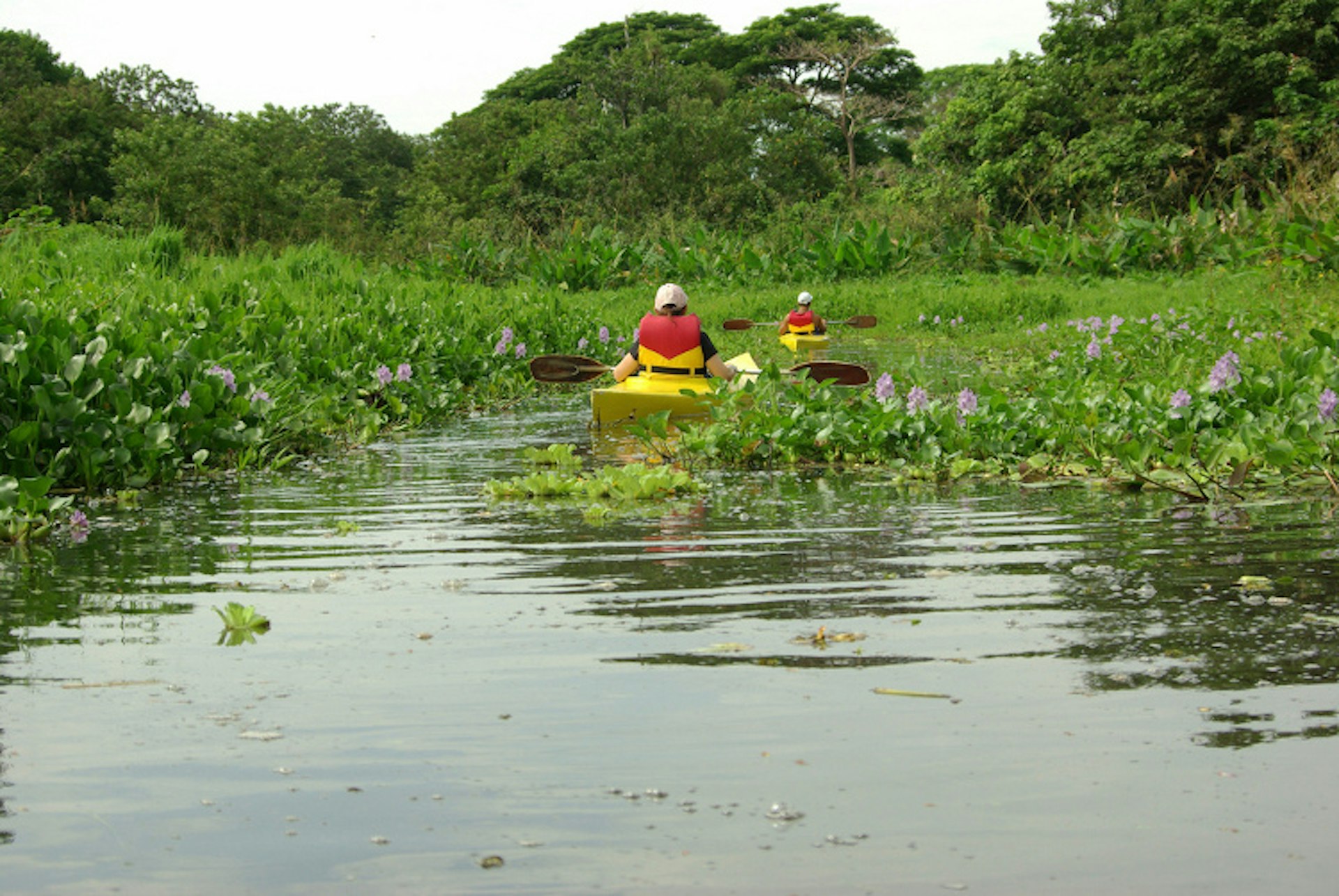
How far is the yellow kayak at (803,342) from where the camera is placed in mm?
16422

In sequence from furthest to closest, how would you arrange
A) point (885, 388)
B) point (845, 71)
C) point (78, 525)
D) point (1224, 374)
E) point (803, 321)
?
point (845, 71) → point (803, 321) → point (885, 388) → point (1224, 374) → point (78, 525)

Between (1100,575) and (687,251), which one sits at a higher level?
(687,251)

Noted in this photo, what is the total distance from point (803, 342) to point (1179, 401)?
32.1ft

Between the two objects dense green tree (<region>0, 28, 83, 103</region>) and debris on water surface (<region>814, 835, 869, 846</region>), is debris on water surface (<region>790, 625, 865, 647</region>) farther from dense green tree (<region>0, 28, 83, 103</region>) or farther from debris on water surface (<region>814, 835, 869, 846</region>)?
dense green tree (<region>0, 28, 83, 103</region>)

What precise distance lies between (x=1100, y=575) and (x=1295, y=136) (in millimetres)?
25427

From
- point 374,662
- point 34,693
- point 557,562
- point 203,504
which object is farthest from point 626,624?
point 203,504

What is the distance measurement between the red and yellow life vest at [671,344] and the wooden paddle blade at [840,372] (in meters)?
0.77

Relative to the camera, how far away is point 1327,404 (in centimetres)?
602

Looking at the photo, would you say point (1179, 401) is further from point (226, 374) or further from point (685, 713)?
point (226, 374)

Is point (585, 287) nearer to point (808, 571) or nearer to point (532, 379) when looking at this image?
point (532, 379)

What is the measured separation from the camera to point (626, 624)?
158 inches

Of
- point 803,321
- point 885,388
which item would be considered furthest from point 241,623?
point 803,321

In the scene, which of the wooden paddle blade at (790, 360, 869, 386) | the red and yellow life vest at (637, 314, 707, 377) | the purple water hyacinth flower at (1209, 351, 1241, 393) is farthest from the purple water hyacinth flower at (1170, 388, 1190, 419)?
the red and yellow life vest at (637, 314, 707, 377)

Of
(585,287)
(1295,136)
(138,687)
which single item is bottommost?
(138,687)
